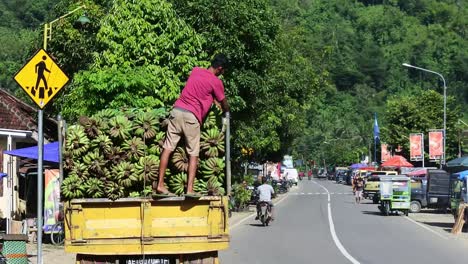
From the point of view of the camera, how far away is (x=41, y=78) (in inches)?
411

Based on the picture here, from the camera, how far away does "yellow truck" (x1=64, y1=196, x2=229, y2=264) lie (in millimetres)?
8688

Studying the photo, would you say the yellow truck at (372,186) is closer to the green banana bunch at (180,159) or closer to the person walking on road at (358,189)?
the person walking on road at (358,189)

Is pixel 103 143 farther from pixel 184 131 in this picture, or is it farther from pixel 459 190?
pixel 459 190

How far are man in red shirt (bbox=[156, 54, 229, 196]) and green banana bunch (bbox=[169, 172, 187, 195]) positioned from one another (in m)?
0.25

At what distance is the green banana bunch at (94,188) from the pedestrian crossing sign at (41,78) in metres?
1.78

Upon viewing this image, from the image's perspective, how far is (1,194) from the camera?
78.0ft

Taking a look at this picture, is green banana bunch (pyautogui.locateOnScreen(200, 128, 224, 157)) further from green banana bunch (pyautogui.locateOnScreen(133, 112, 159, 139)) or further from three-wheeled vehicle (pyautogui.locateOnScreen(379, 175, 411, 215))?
three-wheeled vehicle (pyautogui.locateOnScreen(379, 175, 411, 215))

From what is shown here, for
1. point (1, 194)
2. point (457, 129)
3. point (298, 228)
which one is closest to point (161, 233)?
point (1, 194)

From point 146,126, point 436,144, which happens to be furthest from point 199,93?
point 436,144

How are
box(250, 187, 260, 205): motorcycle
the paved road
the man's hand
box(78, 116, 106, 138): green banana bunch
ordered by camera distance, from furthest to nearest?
box(250, 187, 260, 205): motorcycle < the paved road < the man's hand < box(78, 116, 106, 138): green banana bunch

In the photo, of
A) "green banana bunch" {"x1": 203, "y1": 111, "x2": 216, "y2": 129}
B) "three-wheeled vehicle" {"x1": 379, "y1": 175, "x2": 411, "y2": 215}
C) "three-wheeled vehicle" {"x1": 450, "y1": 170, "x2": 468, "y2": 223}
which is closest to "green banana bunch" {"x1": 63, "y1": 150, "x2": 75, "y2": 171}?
"green banana bunch" {"x1": 203, "y1": 111, "x2": 216, "y2": 129}

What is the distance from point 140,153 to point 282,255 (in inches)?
365

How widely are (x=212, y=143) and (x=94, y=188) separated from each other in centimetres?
154

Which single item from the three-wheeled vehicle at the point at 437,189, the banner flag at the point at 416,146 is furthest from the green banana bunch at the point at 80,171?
the banner flag at the point at 416,146
